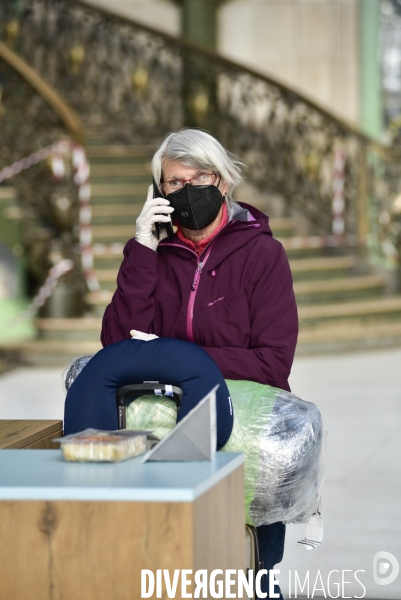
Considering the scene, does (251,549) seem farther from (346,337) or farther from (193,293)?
(346,337)

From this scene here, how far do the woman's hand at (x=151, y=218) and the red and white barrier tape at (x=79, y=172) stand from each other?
6.70m

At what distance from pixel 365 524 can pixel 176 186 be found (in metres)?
2.03

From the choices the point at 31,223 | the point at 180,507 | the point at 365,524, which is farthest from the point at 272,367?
the point at 31,223

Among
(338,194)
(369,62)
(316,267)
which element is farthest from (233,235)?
(369,62)

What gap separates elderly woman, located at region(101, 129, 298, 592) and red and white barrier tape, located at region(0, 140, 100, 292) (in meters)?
6.73

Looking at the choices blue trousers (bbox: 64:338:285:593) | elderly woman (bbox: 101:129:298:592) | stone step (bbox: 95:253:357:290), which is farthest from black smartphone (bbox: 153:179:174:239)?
stone step (bbox: 95:253:357:290)

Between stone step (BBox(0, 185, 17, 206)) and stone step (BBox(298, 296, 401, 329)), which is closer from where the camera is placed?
stone step (BBox(298, 296, 401, 329))

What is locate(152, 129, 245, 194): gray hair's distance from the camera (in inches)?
107

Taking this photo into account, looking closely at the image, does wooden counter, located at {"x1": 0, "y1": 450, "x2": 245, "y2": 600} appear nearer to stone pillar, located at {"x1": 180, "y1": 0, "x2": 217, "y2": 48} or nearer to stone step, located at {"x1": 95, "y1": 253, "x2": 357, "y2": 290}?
stone step, located at {"x1": 95, "y1": 253, "x2": 357, "y2": 290}

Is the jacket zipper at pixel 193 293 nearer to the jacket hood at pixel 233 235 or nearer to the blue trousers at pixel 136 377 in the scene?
the jacket hood at pixel 233 235

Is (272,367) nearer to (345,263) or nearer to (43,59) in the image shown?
(345,263)

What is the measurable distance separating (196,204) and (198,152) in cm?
13

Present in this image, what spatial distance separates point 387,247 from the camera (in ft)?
40.0

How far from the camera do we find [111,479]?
1962 mm
